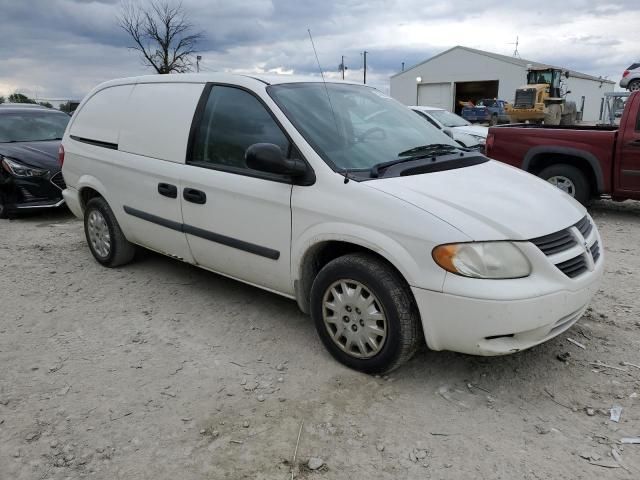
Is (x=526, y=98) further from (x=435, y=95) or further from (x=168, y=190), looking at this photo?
(x=168, y=190)

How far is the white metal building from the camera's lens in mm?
39688

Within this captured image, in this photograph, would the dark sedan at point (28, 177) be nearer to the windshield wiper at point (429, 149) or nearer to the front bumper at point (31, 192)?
the front bumper at point (31, 192)

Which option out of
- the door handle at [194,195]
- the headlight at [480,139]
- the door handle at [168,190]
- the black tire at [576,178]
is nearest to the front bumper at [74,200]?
the door handle at [168,190]

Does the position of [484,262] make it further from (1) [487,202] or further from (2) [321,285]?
(2) [321,285]

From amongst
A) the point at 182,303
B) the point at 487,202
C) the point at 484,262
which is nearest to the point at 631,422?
the point at 484,262

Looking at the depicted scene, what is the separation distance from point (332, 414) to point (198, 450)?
692 mm

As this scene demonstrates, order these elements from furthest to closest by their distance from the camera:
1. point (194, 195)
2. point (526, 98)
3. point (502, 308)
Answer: point (526, 98) < point (194, 195) < point (502, 308)

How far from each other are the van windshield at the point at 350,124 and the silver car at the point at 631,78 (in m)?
22.5

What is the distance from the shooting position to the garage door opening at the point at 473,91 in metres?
42.3

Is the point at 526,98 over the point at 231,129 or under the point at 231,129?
over

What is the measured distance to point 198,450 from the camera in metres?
2.51

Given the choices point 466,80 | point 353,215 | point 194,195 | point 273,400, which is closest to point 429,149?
point 353,215

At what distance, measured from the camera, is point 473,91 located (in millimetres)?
44062

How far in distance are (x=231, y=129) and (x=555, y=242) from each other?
7.16ft
